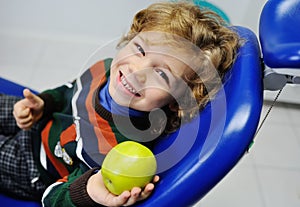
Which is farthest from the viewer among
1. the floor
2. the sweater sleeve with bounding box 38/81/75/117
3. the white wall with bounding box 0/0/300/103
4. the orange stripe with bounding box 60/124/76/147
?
the white wall with bounding box 0/0/300/103

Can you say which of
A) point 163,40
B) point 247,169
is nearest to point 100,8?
point 247,169

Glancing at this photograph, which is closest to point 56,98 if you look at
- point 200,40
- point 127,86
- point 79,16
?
point 127,86

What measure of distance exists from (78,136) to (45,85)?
2.50 ft

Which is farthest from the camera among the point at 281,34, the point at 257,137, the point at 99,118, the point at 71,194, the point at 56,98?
the point at 257,137

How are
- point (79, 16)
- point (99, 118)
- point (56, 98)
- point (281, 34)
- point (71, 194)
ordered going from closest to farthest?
point (281, 34), point (71, 194), point (99, 118), point (56, 98), point (79, 16)

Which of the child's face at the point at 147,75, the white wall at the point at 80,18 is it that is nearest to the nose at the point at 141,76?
the child's face at the point at 147,75

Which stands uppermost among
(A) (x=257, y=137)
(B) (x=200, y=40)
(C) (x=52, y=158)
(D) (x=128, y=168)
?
(B) (x=200, y=40)

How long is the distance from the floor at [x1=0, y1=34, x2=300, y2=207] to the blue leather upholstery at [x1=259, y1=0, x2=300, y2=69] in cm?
73

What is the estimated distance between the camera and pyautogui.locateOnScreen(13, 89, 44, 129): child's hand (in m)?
0.81

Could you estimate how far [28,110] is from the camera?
818 millimetres

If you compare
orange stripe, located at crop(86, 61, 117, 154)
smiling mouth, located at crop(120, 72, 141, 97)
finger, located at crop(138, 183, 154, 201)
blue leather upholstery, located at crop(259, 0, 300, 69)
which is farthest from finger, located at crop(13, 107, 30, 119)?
blue leather upholstery, located at crop(259, 0, 300, 69)

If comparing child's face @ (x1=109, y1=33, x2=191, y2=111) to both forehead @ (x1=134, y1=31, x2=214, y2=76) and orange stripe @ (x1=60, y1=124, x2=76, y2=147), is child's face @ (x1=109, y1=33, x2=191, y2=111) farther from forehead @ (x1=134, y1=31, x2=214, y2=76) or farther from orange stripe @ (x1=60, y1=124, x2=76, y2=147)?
orange stripe @ (x1=60, y1=124, x2=76, y2=147)

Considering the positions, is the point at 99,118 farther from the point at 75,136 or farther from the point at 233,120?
the point at 233,120

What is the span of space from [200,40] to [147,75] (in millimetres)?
107
